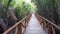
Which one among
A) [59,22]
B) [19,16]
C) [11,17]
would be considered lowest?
[19,16]

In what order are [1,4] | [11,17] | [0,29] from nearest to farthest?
[0,29] < [1,4] < [11,17]

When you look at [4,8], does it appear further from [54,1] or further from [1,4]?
[54,1]

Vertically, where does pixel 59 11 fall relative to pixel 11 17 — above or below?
above

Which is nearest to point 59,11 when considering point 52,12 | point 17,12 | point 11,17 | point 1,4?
point 52,12

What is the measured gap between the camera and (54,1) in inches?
344

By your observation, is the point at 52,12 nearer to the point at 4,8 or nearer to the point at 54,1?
the point at 54,1

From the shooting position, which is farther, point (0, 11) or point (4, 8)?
point (4, 8)

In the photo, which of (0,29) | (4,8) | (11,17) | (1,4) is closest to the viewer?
(0,29)

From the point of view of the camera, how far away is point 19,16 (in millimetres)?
14766

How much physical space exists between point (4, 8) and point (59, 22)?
332 centimetres

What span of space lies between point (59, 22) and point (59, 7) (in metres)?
0.81

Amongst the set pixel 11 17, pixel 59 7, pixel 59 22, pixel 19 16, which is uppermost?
pixel 59 7

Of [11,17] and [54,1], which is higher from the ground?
[54,1]

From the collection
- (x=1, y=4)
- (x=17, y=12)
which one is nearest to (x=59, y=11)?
(x=1, y=4)
